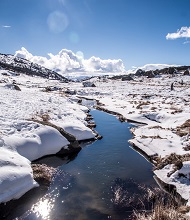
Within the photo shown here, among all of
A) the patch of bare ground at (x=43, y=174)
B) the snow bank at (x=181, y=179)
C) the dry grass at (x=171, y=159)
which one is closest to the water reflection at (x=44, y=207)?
the patch of bare ground at (x=43, y=174)

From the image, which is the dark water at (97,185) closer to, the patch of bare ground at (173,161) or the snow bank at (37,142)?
the patch of bare ground at (173,161)

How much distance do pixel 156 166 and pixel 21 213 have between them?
997cm

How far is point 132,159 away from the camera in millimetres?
19125

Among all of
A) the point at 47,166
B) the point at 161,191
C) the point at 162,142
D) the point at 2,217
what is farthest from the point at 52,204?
the point at 162,142

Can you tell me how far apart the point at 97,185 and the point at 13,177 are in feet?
15.4

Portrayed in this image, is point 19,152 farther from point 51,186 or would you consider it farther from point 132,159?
point 132,159

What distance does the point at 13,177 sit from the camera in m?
12.5

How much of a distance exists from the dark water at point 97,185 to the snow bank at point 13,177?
3.70 feet

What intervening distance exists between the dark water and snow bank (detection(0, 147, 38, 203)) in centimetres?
113

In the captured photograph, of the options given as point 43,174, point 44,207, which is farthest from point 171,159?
point 44,207

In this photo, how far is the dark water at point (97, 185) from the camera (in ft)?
38.4

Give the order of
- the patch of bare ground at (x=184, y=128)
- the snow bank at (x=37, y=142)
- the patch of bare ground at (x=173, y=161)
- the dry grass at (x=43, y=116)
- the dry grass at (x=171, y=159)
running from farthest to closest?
the dry grass at (x=43, y=116) → the patch of bare ground at (x=184, y=128) → the snow bank at (x=37, y=142) → the dry grass at (x=171, y=159) → the patch of bare ground at (x=173, y=161)

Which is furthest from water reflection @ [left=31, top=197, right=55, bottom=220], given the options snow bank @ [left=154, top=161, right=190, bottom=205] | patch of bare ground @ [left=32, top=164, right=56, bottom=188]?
snow bank @ [left=154, top=161, right=190, bottom=205]

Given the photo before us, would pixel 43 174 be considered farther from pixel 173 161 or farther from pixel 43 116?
pixel 43 116
